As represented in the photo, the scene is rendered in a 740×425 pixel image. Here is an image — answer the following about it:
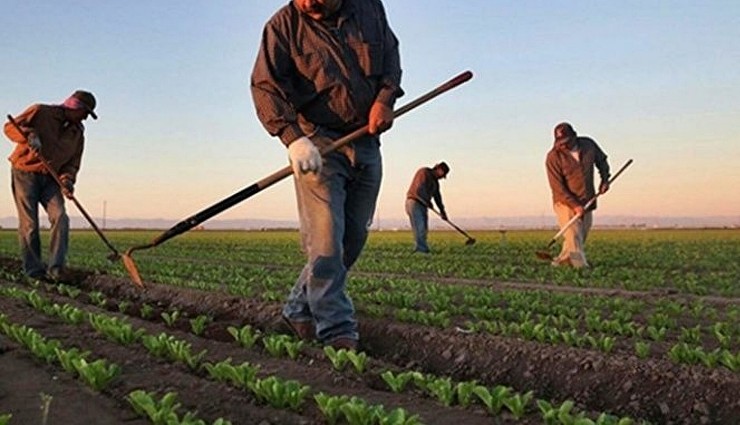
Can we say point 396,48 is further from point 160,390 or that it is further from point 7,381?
point 7,381

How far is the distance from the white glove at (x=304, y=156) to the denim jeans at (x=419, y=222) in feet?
44.4

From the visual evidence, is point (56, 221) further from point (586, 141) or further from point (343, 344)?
point (586, 141)

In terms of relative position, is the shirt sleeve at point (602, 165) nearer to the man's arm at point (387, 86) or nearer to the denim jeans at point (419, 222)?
the denim jeans at point (419, 222)

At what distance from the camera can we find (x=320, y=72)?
489cm

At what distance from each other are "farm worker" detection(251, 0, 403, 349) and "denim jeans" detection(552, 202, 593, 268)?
7.79 m

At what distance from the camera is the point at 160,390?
3697 millimetres

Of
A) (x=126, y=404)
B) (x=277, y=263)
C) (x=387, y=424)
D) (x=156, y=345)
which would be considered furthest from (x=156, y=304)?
(x=277, y=263)

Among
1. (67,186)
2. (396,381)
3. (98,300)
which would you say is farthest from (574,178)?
(396,381)

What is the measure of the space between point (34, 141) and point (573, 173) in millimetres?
7650

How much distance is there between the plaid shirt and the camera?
487cm

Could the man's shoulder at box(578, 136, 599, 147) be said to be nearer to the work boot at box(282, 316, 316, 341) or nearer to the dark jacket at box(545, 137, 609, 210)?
the dark jacket at box(545, 137, 609, 210)

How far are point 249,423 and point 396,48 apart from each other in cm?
288

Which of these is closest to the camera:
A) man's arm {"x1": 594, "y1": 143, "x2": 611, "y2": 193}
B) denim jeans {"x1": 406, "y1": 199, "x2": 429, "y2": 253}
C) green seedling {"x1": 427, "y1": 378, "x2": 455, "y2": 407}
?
green seedling {"x1": 427, "y1": 378, "x2": 455, "y2": 407}

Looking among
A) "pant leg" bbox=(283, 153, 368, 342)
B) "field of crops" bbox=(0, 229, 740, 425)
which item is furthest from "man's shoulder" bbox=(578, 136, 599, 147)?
"pant leg" bbox=(283, 153, 368, 342)
